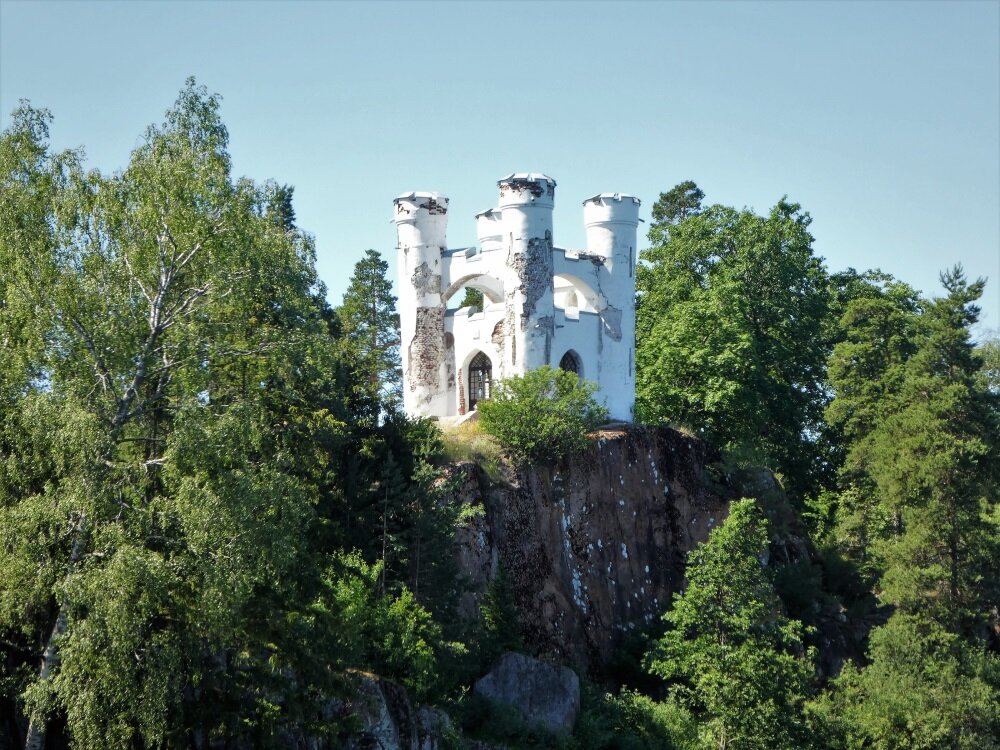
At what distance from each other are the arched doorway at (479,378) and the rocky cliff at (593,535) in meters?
3.15

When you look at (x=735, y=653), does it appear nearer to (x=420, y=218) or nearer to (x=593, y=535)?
Answer: (x=593, y=535)

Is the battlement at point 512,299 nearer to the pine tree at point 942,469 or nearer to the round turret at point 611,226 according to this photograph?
the round turret at point 611,226

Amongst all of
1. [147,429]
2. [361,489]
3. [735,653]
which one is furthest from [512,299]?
[147,429]

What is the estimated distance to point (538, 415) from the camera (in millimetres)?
36500

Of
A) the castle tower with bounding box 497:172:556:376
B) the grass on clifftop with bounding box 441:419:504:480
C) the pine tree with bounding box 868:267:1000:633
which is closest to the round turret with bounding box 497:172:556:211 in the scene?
the castle tower with bounding box 497:172:556:376

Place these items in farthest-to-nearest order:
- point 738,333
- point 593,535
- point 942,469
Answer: point 738,333 < point 942,469 < point 593,535

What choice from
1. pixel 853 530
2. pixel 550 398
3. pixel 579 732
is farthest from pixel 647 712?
pixel 853 530

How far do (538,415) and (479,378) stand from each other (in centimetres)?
349

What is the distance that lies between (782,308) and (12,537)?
29.9 metres

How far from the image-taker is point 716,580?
34.3 m

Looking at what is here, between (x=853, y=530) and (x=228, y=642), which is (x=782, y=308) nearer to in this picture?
(x=853, y=530)

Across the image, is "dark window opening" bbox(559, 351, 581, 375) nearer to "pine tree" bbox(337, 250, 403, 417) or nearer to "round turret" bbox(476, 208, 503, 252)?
"round turret" bbox(476, 208, 503, 252)

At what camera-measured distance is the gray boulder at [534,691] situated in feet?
103

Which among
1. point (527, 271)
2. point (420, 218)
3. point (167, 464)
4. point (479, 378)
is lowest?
point (167, 464)
